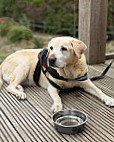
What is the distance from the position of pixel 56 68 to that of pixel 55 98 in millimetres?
428

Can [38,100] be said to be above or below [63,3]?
below

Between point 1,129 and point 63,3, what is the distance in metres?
7.64

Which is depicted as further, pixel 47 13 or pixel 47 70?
pixel 47 13

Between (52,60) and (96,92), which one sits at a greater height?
→ (52,60)

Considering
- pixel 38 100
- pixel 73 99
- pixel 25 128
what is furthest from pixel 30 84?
pixel 25 128

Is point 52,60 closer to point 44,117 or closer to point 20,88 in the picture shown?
point 44,117

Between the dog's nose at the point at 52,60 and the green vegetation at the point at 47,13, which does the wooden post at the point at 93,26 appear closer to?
the dog's nose at the point at 52,60

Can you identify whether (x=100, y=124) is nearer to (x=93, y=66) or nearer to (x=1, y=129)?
(x=1, y=129)

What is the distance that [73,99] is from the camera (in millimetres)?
2814

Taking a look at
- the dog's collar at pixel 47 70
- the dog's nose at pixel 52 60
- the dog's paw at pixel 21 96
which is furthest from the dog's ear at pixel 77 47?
the dog's paw at pixel 21 96

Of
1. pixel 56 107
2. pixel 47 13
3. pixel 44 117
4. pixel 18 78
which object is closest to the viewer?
pixel 44 117

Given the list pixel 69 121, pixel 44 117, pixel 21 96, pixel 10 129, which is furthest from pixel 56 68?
pixel 10 129

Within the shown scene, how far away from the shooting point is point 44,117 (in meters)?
2.39

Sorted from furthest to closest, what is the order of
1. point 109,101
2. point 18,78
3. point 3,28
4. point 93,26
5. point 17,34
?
1. point 3,28
2. point 17,34
3. point 93,26
4. point 18,78
5. point 109,101
